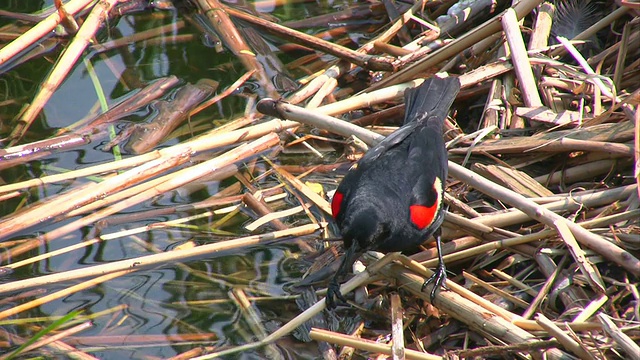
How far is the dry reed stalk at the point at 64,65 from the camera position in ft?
17.9

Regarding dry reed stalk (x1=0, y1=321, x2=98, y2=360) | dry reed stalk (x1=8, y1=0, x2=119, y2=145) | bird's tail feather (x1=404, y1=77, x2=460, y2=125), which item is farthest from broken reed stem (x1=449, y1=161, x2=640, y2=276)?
dry reed stalk (x1=8, y1=0, x2=119, y2=145)

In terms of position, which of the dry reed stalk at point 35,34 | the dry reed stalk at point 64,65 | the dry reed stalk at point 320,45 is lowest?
the dry reed stalk at point 320,45

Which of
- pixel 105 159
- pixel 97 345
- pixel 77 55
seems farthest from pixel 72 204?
pixel 77 55

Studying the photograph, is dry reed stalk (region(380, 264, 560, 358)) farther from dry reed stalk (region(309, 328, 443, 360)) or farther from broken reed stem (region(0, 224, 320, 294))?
broken reed stem (region(0, 224, 320, 294))

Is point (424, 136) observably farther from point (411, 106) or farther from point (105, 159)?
point (105, 159)

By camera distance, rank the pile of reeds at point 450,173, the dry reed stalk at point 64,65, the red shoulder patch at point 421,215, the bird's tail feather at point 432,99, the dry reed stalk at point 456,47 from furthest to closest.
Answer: the dry reed stalk at point 64,65 < the dry reed stalk at point 456,47 < the bird's tail feather at point 432,99 < the red shoulder patch at point 421,215 < the pile of reeds at point 450,173

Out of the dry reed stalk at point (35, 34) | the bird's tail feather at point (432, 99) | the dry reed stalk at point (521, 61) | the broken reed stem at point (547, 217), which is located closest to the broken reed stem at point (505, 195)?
the broken reed stem at point (547, 217)

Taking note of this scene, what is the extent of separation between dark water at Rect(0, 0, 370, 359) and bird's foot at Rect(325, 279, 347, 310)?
13.2 inches

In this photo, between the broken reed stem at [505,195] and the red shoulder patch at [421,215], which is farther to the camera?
the red shoulder patch at [421,215]

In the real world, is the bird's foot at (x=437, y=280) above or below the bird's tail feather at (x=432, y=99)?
below

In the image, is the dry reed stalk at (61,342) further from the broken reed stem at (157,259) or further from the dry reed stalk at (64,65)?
the dry reed stalk at (64,65)

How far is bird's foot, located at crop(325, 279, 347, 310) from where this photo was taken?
13.0 ft

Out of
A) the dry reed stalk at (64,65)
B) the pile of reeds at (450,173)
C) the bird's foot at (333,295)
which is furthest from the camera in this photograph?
the dry reed stalk at (64,65)

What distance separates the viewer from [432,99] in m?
4.88
